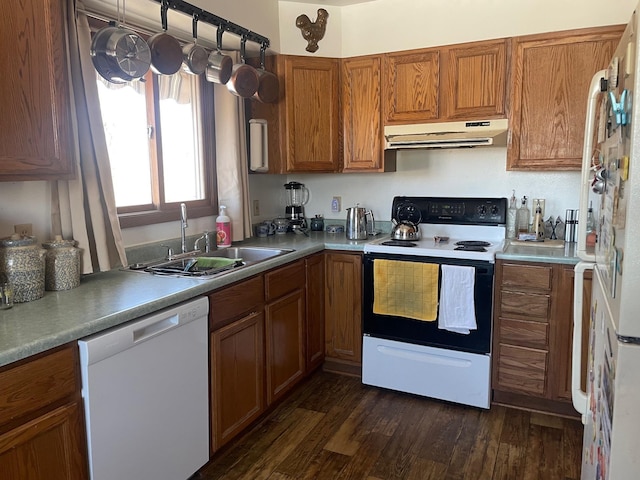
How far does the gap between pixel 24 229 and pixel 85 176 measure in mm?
320

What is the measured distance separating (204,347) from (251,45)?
191cm

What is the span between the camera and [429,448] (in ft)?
7.70

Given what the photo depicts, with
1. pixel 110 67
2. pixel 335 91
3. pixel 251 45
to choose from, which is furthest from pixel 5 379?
pixel 335 91

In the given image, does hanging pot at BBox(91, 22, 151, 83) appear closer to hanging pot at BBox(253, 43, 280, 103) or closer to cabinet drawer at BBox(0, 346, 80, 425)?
hanging pot at BBox(253, 43, 280, 103)

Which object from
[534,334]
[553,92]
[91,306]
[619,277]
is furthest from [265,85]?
[619,277]

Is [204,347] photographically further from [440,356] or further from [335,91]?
[335,91]

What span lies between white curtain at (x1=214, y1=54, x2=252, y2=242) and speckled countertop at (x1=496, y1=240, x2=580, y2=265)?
156 centimetres

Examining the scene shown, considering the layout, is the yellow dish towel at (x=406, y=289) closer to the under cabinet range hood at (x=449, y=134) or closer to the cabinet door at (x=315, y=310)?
the cabinet door at (x=315, y=310)

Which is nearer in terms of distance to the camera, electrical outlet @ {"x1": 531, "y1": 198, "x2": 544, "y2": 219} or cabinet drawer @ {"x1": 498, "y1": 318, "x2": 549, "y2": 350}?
cabinet drawer @ {"x1": 498, "y1": 318, "x2": 549, "y2": 350}

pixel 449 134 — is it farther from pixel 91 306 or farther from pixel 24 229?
pixel 24 229

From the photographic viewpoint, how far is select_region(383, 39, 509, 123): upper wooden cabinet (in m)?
2.82

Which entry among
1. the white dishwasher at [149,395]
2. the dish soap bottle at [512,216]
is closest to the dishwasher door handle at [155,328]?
the white dishwasher at [149,395]

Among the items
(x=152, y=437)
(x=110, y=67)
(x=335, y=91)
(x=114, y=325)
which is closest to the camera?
(x=114, y=325)

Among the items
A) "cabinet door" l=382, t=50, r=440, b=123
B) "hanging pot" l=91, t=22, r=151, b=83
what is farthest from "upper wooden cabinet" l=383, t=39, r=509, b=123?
"hanging pot" l=91, t=22, r=151, b=83
